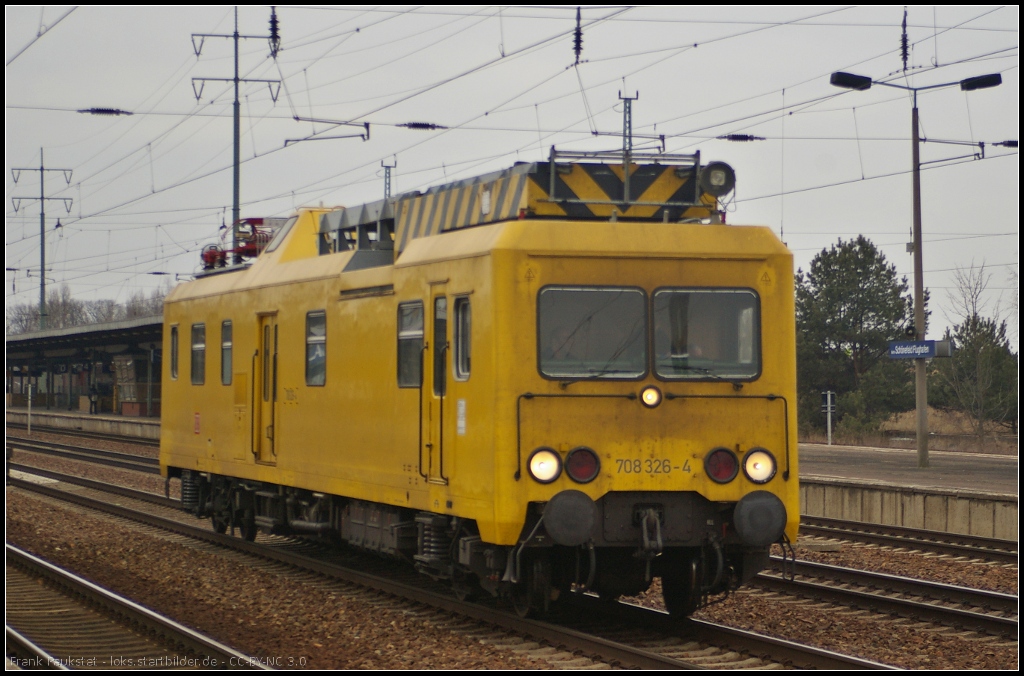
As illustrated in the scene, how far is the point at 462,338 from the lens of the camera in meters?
10.0

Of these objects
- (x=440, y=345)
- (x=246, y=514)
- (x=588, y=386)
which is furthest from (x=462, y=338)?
(x=246, y=514)

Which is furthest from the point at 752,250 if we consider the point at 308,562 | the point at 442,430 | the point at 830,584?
the point at 308,562

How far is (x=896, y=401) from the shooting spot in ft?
171

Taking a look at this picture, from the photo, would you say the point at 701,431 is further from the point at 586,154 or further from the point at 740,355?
the point at 586,154

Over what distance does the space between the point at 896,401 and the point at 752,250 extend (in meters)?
44.6

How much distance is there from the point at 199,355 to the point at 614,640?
8406 millimetres

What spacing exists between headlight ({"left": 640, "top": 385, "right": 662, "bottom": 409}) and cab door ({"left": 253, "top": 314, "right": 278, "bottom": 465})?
5.54 m

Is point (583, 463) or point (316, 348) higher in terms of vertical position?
point (316, 348)

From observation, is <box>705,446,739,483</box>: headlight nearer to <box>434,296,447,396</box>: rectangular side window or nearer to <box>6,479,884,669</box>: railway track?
<box>6,479,884,669</box>: railway track

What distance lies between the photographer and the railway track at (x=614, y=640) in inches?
349

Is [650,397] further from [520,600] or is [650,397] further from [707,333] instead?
[520,600]

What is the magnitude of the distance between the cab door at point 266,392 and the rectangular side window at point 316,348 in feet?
2.95

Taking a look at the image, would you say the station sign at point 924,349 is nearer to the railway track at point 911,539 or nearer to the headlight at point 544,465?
the railway track at point 911,539

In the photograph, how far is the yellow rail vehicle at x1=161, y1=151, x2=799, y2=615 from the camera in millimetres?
9422
